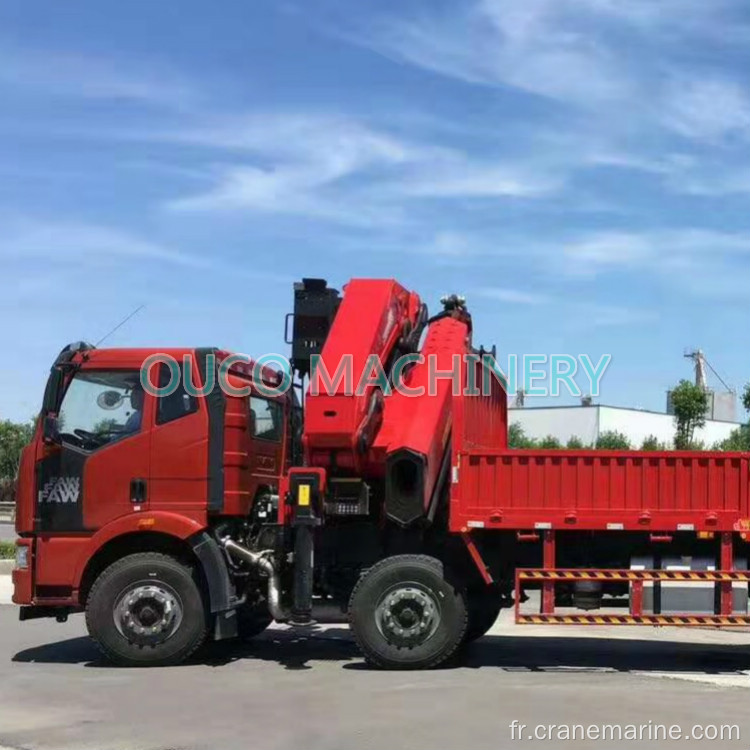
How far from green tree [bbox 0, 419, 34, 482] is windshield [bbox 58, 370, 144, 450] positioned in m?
60.1

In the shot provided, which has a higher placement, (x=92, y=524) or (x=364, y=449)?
(x=364, y=449)

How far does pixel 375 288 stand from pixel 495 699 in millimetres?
4356

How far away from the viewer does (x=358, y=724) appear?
7.84 metres

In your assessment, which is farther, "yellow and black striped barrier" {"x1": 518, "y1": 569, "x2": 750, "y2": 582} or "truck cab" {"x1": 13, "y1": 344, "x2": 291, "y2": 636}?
"truck cab" {"x1": 13, "y1": 344, "x2": 291, "y2": 636}

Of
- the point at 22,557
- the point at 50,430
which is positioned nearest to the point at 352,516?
the point at 50,430

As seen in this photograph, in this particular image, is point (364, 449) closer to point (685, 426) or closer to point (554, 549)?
point (554, 549)

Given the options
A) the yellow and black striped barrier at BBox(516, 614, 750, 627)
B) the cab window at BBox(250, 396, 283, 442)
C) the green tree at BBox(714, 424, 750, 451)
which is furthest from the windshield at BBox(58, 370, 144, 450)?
the green tree at BBox(714, 424, 750, 451)

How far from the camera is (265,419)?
38.3 feet

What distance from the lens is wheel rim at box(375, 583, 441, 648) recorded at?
33.3 ft

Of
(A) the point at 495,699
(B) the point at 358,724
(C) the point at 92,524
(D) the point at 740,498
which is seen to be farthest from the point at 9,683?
(D) the point at 740,498

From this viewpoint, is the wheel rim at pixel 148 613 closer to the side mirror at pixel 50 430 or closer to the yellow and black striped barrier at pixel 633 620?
the side mirror at pixel 50 430

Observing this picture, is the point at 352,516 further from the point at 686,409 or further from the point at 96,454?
the point at 686,409

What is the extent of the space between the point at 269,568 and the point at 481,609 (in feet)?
7.62

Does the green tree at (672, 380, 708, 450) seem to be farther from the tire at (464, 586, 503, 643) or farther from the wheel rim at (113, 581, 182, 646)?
the wheel rim at (113, 581, 182, 646)
